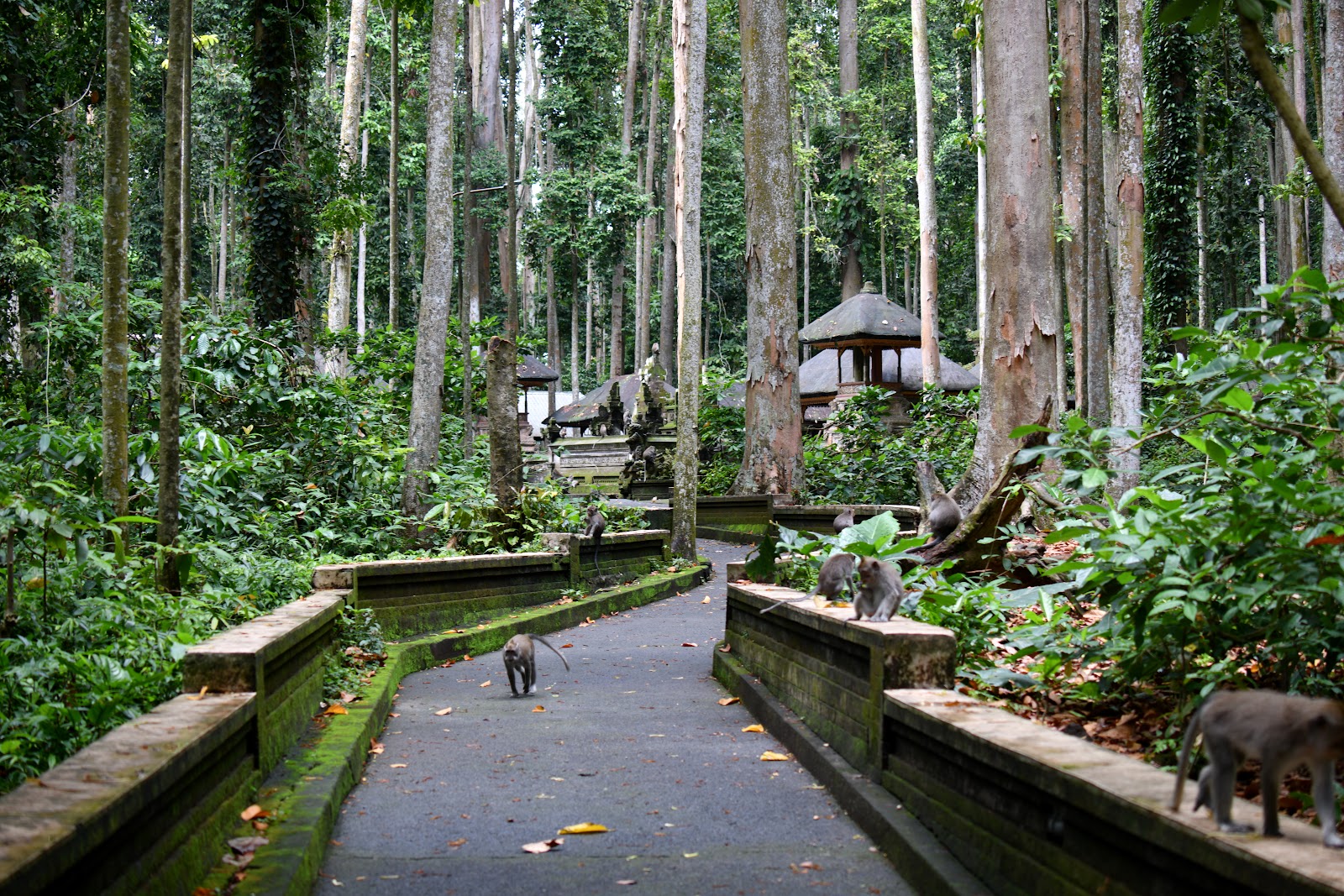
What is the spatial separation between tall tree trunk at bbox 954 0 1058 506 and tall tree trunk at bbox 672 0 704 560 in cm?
461

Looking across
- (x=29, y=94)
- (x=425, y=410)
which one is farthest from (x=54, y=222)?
(x=425, y=410)

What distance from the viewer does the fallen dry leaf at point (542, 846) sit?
4332mm

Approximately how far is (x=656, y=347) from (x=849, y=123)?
9161 millimetres

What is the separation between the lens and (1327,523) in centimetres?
363

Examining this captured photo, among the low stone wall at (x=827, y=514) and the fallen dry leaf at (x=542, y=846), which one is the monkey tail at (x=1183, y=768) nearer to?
Answer: the fallen dry leaf at (x=542, y=846)

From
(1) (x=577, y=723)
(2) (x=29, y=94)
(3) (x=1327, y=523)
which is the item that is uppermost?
(2) (x=29, y=94)

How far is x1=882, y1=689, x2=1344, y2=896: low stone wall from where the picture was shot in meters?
2.32

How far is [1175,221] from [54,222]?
20.8 metres

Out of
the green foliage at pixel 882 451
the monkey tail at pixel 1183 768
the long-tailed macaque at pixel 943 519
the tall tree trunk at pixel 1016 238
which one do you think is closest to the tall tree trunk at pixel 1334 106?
the tall tree trunk at pixel 1016 238

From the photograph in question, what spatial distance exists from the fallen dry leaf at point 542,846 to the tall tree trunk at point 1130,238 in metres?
10.9

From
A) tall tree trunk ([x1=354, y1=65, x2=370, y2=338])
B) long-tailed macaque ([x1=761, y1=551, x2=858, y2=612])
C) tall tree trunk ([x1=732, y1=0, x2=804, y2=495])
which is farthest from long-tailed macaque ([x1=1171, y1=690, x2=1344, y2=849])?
tall tree trunk ([x1=354, y1=65, x2=370, y2=338])

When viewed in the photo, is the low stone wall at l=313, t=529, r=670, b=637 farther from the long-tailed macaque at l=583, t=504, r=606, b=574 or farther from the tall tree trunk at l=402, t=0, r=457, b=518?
the tall tree trunk at l=402, t=0, r=457, b=518

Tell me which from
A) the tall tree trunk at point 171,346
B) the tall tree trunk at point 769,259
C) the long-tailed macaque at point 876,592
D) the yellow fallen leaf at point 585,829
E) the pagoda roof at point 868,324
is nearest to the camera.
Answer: the yellow fallen leaf at point 585,829

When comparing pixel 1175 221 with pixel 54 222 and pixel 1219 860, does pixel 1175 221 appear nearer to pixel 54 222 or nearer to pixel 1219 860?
pixel 54 222
